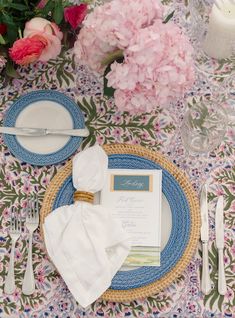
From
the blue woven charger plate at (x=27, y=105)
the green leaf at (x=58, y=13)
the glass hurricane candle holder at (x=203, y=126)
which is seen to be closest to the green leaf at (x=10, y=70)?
the blue woven charger plate at (x=27, y=105)

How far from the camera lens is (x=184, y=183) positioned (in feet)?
3.37

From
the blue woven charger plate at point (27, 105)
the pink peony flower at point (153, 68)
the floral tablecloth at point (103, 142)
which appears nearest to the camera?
the pink peony flower at point (153, 68)

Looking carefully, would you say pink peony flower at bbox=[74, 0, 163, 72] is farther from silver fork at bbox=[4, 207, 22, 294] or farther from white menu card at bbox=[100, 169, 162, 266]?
silver fork at bbox=[4, 207, 22, 294]

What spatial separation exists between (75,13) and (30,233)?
464 mm

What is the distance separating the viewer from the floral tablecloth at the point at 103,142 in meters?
0.96

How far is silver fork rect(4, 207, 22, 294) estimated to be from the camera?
964 mm

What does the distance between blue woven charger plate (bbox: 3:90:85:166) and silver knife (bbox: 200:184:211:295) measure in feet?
0.99

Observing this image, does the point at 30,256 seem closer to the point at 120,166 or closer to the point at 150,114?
the point at 120,166

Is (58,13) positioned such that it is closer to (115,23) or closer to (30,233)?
(115,23)

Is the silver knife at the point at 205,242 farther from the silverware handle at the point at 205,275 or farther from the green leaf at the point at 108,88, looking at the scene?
the green leaf at the point at 108,88

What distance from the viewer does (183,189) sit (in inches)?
40.3

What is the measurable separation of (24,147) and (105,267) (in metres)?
0.33

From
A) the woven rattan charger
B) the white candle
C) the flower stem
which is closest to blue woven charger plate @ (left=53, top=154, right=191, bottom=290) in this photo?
the woven rattan charger

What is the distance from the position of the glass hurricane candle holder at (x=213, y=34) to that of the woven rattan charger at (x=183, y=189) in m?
0.28
